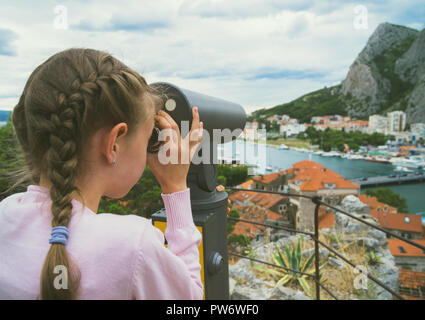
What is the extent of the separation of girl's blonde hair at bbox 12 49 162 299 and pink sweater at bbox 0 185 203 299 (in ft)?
0.09

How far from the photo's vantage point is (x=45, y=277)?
42 cm

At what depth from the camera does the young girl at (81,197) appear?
44 centimetres

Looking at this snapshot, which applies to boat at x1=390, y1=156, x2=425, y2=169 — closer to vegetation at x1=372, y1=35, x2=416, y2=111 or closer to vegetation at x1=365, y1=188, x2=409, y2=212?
vegetation at x1=372, y1=35, x2=416, y2=111

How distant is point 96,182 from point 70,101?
0.15 metres

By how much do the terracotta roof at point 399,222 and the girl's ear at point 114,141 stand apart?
1100 inches

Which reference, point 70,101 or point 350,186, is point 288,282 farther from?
point 350,186

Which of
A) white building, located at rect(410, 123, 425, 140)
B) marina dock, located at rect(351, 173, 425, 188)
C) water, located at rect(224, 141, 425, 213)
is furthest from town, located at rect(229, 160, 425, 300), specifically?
white building, located at rect(410, 123, 425, 140)

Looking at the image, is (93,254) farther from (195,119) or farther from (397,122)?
(397,122)

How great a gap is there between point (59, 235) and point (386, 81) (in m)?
58.5

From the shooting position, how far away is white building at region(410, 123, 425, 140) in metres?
44.5

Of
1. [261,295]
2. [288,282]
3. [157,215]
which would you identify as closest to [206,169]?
[157,215]

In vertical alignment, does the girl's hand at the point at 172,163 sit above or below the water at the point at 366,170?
above

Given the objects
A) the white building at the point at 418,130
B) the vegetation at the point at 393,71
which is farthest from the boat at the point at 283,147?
the white building at the point at 418,130

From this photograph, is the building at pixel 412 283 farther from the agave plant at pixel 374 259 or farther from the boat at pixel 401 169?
the boat at pixel 401 169
